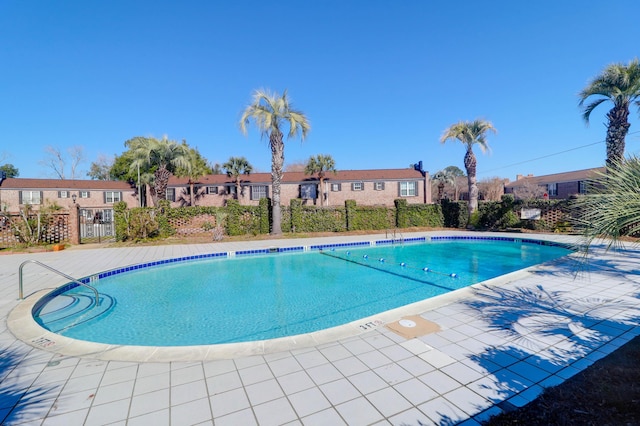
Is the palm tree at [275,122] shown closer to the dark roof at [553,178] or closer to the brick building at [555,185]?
the brick building at [555,185]

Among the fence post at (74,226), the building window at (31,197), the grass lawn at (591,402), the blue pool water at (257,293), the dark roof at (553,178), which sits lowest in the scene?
the blue pool water at (257,293)

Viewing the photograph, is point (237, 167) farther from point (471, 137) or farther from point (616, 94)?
point (616, 94)

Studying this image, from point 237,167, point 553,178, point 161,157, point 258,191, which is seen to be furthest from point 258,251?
point 553,178

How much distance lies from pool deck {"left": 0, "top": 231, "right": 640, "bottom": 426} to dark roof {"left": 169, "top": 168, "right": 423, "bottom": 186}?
72.1 ft

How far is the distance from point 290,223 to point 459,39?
1298 cm

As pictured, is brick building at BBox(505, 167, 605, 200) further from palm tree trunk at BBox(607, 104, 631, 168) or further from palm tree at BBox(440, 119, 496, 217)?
palm tree trunk at BBox(607, 104, 631, 168)

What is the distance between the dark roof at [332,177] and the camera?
2633 centimetres

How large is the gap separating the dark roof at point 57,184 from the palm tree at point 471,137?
30.9 meters

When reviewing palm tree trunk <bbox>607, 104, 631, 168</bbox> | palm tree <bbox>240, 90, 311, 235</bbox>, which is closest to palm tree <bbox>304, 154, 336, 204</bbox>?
palm tree <bbox>240, 90, 311, 235</bbox>

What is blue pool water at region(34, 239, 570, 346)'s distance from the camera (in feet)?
Answer: 17.0

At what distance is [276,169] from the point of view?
16156 millimetres

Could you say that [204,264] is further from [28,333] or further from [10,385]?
[10,385]

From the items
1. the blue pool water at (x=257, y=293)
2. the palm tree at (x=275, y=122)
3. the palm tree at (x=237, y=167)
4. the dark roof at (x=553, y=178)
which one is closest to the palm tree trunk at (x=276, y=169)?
the palm tree at (x=275, y=122)

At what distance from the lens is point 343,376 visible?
287 centimetres
